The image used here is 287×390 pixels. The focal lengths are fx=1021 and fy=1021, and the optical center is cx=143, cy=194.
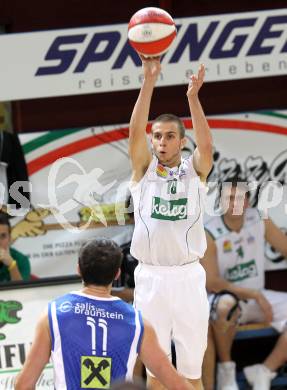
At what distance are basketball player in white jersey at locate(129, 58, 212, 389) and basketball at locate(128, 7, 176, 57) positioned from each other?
8cm

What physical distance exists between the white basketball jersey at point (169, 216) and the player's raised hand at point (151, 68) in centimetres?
60

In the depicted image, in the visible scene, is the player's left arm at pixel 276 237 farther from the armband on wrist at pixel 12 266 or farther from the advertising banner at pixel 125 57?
the armband on wrist at pixel 12 266

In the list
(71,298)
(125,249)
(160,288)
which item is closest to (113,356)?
(71,298)

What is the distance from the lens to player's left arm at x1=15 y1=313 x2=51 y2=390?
484 cm

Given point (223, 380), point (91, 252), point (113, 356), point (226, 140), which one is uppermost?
point (226, 140)

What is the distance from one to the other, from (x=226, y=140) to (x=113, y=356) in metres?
4.00

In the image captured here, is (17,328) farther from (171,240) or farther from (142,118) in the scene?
(142,118)

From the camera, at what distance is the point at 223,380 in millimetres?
8258

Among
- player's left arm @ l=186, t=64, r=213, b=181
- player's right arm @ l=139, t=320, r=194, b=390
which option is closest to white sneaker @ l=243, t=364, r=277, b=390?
player's left arm @ l=186, t=64, r=213, b=181

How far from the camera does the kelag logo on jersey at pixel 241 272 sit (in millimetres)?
8461

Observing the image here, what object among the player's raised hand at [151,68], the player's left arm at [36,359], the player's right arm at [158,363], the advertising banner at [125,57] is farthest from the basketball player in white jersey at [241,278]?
the player's left arm at [36,359]

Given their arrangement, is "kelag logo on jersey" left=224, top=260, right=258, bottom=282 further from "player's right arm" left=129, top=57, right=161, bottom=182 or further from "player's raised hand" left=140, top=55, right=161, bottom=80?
"player's raised hand" left=140, top=55, right=161, bottom=80

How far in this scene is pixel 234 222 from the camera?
845cm

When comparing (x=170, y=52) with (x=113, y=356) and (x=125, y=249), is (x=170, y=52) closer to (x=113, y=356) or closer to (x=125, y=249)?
(x=125, y=249)
